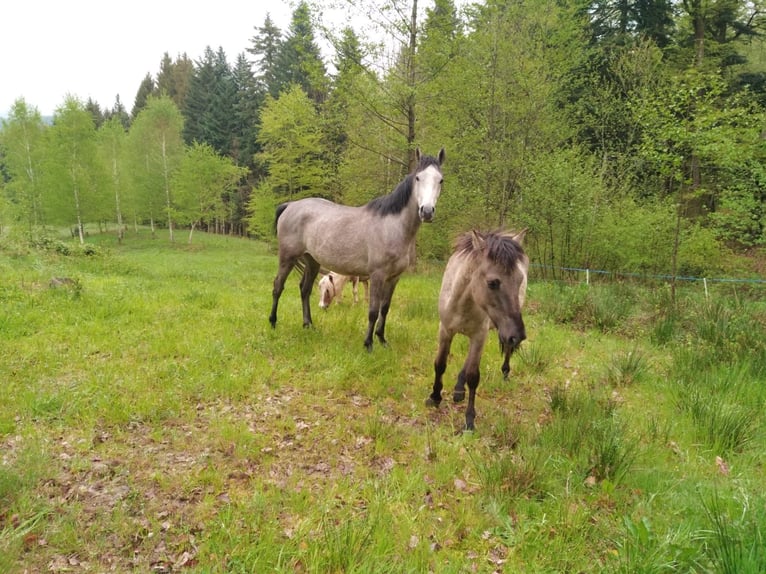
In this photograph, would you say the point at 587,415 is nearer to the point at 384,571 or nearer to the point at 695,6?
the point at 384,571

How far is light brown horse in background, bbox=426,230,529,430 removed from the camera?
3031mm

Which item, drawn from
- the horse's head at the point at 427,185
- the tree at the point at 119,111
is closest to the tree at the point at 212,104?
the tree at the point at 119,111

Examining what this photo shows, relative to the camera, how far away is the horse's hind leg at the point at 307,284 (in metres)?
6.66

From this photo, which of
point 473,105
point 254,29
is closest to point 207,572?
point 473,105

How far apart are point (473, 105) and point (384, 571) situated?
12.4 m

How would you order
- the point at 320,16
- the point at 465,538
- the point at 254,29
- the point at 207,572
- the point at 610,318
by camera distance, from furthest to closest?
the point at 254,29 → the point at 320,16 → the point at 610,318 → the point at 465,538 → the point at 207,572

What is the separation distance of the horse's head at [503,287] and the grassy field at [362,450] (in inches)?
39.3

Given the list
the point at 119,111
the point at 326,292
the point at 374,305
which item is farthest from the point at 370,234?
the point at 119,111

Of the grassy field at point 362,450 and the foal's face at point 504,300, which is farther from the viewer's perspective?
the foal's face at point 504,300

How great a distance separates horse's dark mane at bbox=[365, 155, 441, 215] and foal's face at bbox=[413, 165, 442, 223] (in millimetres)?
103

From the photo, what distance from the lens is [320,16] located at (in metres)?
10.6

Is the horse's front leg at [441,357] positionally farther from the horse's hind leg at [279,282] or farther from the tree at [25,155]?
the tree at [25,155]

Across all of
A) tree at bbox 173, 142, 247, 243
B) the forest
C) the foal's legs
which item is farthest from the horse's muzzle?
tree at bbox 173, 142, 247, 243

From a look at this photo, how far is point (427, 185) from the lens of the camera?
15.9 ft
